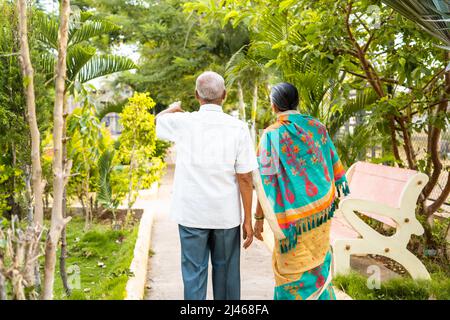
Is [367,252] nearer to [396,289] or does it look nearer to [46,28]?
[396,289]

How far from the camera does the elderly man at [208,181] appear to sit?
309cm

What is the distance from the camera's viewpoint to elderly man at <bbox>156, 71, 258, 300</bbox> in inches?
122

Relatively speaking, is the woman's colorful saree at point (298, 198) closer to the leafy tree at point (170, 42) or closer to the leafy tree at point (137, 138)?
the leafy tree at point (137, 138)

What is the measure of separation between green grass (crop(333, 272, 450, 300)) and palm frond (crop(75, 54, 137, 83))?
3.04 metres

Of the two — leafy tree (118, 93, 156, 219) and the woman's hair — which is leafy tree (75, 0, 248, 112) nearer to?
leafy tree (118, 93, 156, 219)

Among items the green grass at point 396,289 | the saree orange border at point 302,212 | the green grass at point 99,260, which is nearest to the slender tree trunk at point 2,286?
the green grass at point 99,260

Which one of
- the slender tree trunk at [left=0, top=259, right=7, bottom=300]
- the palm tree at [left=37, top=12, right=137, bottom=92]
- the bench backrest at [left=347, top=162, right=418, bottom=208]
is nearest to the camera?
the slender tree trunk at [left=0, top=259, right=7, bottom=300]

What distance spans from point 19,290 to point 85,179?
509 cm

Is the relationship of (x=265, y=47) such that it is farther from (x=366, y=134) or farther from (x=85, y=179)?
(x=85, y=179)

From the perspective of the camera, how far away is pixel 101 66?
5.30m

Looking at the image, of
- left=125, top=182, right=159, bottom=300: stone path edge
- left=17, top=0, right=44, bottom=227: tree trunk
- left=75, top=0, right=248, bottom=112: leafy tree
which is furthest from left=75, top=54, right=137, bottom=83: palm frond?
left=75, top=0, right=248, bottom=112: leafy tree

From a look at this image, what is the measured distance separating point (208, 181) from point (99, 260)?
9.20 ft

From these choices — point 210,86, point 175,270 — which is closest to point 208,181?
point 210,86
